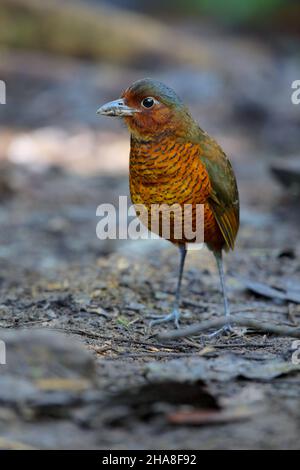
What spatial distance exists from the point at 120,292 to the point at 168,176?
3.84 feet

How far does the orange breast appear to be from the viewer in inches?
180

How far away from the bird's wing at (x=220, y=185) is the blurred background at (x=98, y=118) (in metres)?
1.69

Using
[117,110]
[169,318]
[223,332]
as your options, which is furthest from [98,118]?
[223,332]

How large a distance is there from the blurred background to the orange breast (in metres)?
1.93

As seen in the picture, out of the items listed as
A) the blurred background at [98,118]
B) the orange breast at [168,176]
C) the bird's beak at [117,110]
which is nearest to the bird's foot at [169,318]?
the orange breast at [168,176]

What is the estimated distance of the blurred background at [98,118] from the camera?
7707 millimetres

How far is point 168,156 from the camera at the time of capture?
15.2 feet

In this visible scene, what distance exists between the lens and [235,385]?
3201 millimetres

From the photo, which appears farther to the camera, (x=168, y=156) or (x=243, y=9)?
(x=243, y=9)

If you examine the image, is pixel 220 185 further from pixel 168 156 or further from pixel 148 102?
pixel 148 102

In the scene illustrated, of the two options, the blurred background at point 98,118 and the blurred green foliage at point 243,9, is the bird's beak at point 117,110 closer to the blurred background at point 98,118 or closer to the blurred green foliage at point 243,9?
the blurred background at point 98,118

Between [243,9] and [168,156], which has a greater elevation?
[243,9]
